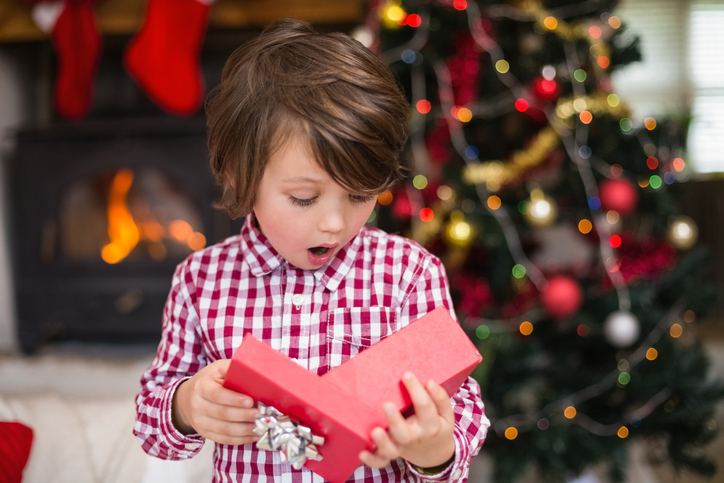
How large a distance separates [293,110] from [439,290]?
248mm

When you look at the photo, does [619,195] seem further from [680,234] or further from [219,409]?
[219,409]

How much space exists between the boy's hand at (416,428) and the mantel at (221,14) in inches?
49.7

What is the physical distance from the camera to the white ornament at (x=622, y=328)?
3.85ft

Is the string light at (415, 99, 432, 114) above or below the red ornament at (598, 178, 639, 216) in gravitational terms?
above

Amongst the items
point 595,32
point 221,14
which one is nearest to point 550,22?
point 595,32

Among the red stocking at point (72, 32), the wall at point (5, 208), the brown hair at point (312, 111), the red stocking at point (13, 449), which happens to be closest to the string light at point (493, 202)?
the brown hair at point (312, 111)

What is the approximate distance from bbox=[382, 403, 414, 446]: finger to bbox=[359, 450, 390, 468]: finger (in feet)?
0.08

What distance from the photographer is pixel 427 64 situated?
1.32 metres

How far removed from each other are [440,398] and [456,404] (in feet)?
0.50

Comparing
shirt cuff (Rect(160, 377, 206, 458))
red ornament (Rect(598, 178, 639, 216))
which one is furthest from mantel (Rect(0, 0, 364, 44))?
shirt cuff (Rect(160, 377, 206, 458))

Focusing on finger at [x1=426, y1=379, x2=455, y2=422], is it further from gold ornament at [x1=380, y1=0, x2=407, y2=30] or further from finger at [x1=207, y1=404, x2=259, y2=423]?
gold ornament at [x1=380, y1=0, x2=407, y2=30]

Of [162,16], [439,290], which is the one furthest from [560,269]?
[162,16]

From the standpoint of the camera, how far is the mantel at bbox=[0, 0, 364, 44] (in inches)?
59.9

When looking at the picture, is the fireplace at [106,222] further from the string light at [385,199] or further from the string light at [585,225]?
the string light at [585,225]
